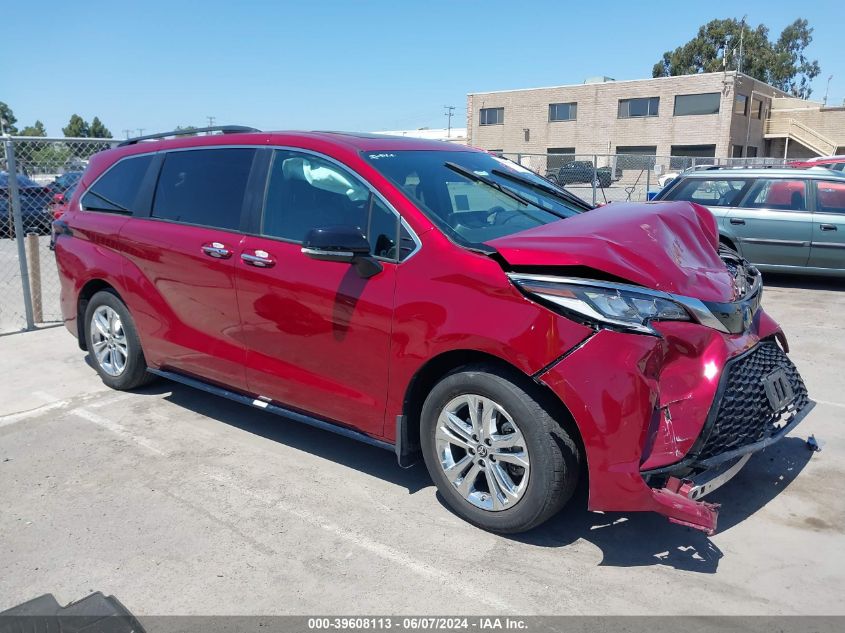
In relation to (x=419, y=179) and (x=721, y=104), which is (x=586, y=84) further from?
(x=419, y=179)

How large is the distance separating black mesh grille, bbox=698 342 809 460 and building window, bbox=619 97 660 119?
46.3m

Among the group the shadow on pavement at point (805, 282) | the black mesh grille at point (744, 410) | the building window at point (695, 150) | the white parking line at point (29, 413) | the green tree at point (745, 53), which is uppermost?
the green tree at point (745, 53)

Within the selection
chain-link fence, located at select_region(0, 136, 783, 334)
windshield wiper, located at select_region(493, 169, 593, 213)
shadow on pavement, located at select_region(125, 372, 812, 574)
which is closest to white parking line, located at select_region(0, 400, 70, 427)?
shadow on pavement, located at select_region(125, 372, 812, 574)

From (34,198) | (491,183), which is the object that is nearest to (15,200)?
(34,198)

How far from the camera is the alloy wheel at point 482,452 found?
3.39 m

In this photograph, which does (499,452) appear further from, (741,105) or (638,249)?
(741,105)

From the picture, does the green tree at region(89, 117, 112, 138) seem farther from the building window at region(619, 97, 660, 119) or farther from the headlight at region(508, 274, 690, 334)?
the headlight at region(508, 274, 690, 334)

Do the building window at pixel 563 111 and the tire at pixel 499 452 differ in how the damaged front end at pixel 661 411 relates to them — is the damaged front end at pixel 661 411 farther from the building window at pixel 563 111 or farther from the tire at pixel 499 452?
the building window at pixel 563 111

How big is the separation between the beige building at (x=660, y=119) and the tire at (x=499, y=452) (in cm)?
4164

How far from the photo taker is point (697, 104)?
1732 inches

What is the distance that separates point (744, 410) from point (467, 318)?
1344 mm

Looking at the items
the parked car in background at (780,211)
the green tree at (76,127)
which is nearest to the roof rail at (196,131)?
the parked car in background at (780,211)

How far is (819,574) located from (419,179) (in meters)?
2.80

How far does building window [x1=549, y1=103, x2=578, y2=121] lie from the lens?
49.1m
